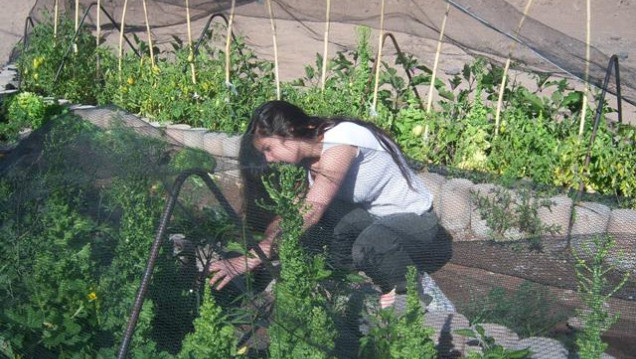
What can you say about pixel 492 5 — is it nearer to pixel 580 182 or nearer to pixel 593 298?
pixel 580 182

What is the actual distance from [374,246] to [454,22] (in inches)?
→ 151

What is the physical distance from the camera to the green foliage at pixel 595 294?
260 centimetres

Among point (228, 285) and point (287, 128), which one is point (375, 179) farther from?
point (228, 285)

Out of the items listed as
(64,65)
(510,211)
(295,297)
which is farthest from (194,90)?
(295,297)

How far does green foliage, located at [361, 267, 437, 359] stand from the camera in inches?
101

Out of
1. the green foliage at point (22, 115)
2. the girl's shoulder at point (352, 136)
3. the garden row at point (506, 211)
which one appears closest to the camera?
the girl's shoulder at point (352, 136)

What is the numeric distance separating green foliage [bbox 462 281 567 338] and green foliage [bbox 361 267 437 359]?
27 cm

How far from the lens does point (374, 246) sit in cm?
299

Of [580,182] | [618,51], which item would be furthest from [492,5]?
[618,51]

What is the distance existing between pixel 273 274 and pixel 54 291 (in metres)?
0.74

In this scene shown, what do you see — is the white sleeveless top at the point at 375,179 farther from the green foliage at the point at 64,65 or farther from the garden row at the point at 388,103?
the green foliage at the point at 64,65

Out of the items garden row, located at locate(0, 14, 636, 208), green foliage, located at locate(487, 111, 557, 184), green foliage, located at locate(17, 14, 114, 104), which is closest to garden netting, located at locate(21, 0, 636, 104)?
garden row, located at locate(0, 14, 636, 208)

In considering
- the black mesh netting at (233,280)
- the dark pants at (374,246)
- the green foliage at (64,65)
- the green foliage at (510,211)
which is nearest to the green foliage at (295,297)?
the black mesh netting at (233,280)

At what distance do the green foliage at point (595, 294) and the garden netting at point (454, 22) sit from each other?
2.28 metres
